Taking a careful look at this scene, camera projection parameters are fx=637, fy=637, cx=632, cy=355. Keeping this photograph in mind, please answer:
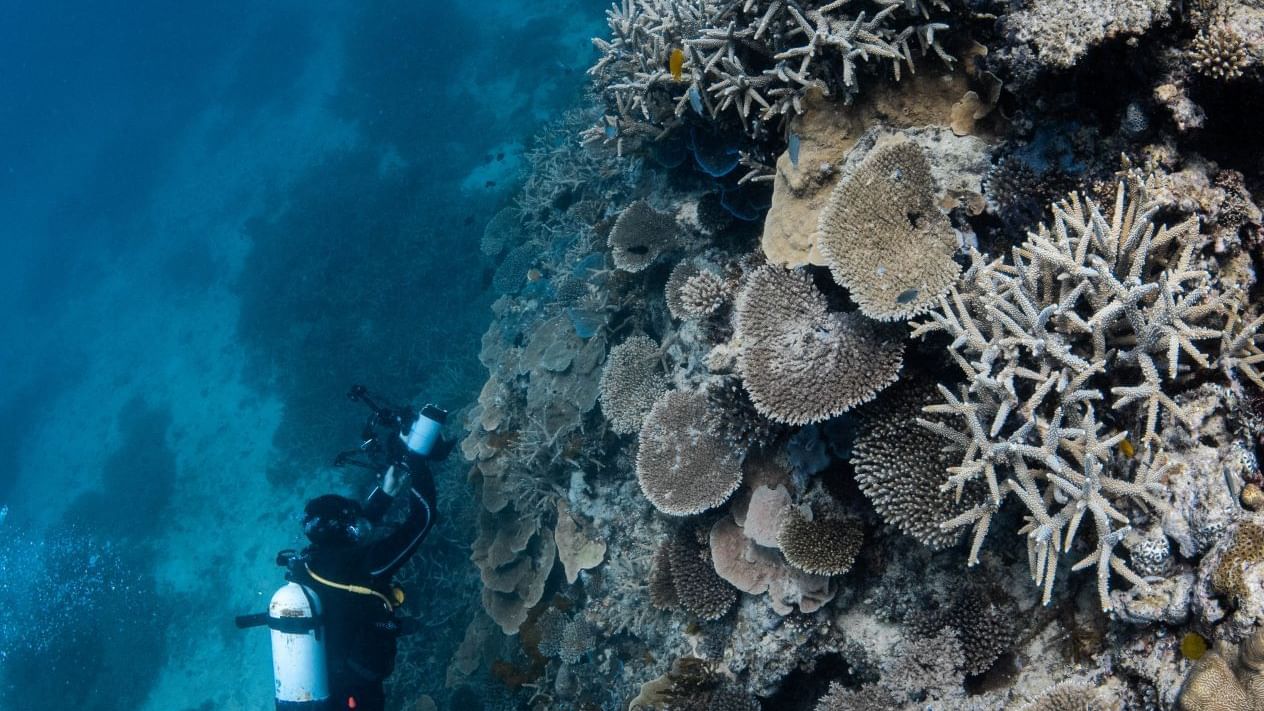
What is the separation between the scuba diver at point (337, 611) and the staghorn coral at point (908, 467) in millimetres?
6084

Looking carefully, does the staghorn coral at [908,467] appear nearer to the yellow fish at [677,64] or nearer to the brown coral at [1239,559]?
the brown coral at [1239,559]

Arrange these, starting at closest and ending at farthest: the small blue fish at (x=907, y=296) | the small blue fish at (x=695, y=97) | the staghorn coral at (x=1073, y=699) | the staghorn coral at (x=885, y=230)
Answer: the staghorn coral at (x=1073, y=699)
the small blue fish at (x=907, y=296)
the staghorn coral at (x=885, y=230)
the small blue fish at (x=695, y=97)

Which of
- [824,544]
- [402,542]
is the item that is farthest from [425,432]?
[824,544]

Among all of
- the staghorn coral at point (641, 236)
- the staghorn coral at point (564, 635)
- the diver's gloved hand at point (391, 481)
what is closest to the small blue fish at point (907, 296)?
the staghorn coral at point (641, 236)

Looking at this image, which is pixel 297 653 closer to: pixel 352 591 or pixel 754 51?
pixel 352 591

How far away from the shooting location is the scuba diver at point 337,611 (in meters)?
6.88

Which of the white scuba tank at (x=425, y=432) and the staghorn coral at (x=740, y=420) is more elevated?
the staghorn coral at (x=740, y=420)

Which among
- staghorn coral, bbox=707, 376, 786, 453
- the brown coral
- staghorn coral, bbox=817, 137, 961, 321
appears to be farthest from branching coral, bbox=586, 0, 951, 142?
the brown coral

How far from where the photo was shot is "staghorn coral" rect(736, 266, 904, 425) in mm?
3420

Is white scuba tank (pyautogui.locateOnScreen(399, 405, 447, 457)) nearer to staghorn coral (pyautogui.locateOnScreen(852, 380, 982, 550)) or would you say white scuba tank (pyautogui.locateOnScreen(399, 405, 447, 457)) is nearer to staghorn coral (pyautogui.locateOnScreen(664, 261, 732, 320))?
staghorn coral (pyautogui.locateOnScreen(664, 261, 732, 320))

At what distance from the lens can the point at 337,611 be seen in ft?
23.6

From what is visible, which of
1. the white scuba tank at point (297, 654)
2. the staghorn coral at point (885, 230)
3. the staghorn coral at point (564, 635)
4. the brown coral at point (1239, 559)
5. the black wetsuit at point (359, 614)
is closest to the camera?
the brown coral at point (1239, 559)

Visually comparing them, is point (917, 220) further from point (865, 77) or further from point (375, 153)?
point (375, 153)

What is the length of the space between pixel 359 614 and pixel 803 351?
20.7 ft
